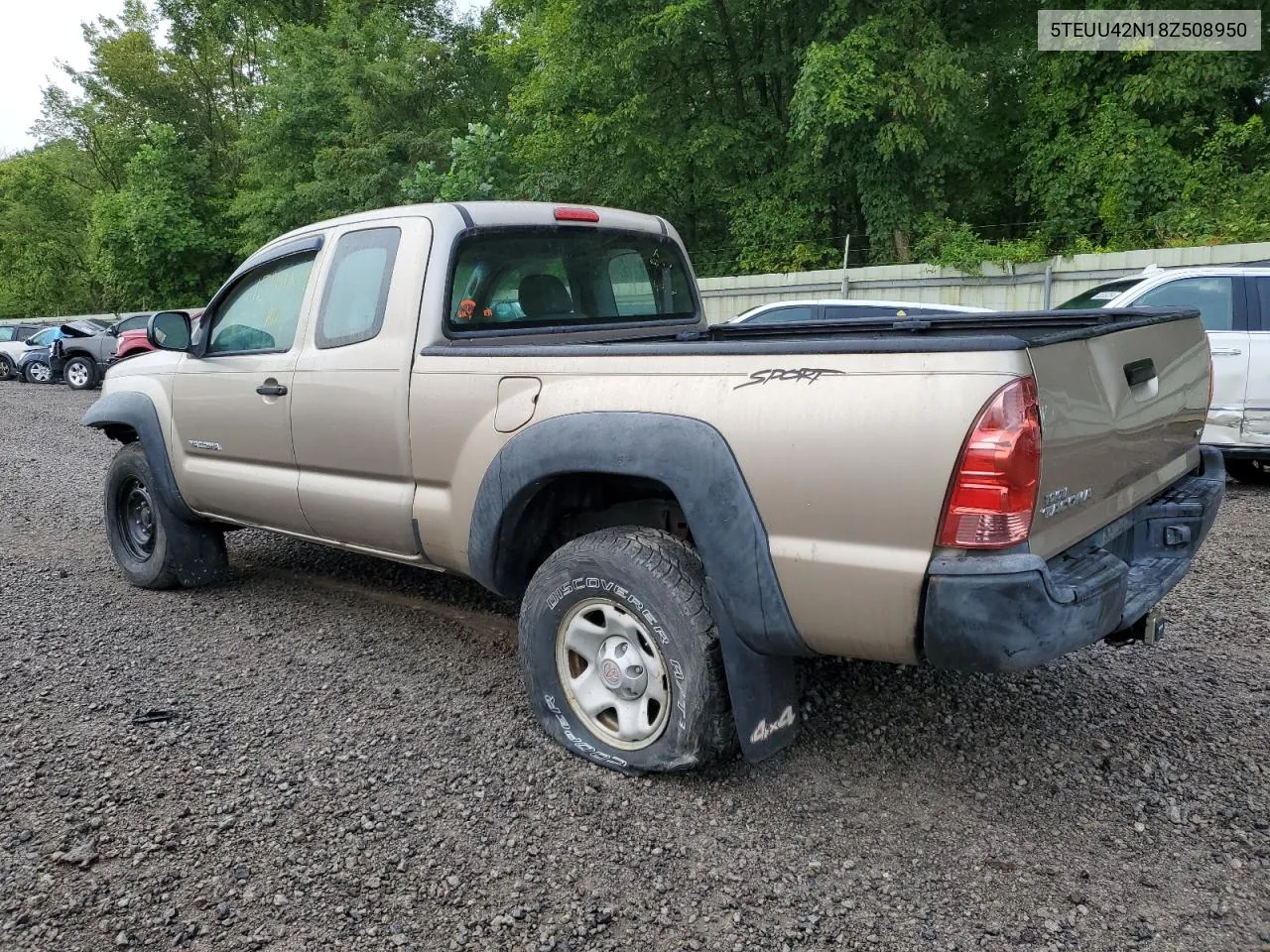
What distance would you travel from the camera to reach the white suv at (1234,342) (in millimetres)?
7336

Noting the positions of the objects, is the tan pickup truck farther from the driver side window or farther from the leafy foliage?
the leafy foliage

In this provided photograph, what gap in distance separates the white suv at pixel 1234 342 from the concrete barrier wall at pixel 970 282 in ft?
15.3

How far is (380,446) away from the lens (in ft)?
12.3

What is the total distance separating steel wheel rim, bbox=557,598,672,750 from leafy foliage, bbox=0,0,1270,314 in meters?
13.8

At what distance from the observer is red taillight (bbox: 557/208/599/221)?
423 cm

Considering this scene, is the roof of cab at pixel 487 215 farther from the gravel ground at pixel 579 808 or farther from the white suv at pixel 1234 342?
the white suv at pixel 1234 342

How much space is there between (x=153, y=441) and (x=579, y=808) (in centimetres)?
327

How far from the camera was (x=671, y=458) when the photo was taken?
283 cm

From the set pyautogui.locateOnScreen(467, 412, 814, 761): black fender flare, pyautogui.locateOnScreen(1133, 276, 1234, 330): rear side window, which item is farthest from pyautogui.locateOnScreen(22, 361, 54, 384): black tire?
pyautogui.locateOnScreen(467, 412, 814, 761): black fender flare

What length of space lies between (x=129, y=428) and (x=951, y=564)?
193 inches

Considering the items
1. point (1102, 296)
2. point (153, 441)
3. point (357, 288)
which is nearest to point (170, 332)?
point (153, 441)

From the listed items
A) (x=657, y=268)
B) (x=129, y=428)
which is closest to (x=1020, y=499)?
(x=657, y=268)

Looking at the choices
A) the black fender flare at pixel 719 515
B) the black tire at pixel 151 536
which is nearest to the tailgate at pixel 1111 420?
the black fender flare at pixel 719 515

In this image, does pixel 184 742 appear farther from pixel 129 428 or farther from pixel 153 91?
pixel 153 91
